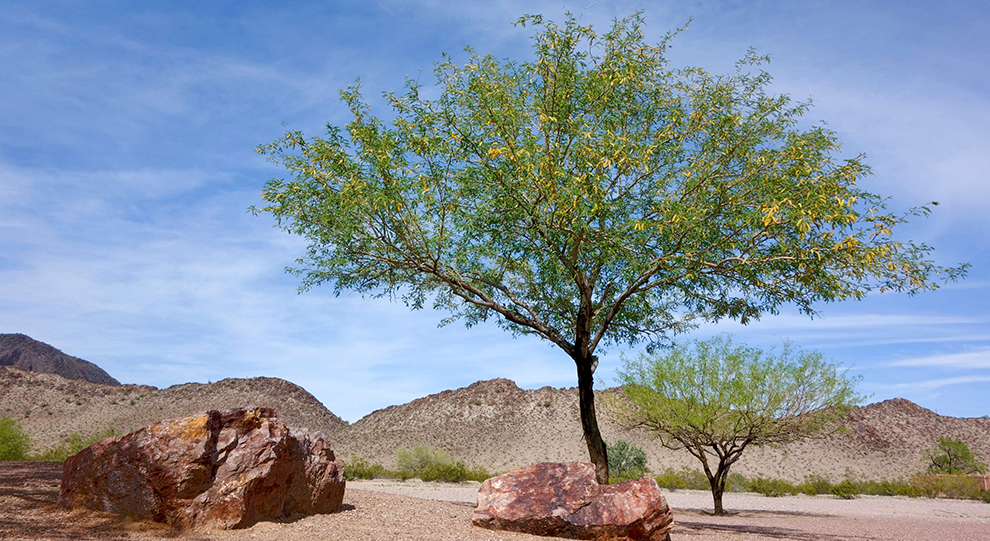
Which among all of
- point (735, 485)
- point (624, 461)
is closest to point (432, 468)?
point (624, 461)

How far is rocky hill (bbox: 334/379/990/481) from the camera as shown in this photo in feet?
158

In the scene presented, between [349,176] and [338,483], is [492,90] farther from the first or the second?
[338,483]

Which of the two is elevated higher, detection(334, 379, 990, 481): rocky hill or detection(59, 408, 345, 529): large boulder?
detection(334, 379, 990, 481): rocky hill

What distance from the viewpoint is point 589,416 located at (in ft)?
45.4

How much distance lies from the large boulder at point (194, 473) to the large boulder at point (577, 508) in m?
3.15

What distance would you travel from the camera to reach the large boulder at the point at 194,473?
8.59m

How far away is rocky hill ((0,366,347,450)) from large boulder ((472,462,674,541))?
46548 millimetres

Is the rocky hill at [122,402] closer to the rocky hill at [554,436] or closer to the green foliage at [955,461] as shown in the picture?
the rocky hill at [554,436]

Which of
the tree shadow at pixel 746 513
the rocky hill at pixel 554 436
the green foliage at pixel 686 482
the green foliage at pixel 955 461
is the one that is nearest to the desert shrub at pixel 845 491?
the green foliage at pixel 686 482

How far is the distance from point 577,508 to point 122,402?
185 ft

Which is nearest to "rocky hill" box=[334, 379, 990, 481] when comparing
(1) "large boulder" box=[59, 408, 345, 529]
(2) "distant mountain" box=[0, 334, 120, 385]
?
(1) "large boulder" box=[59, 408, 345, 529]

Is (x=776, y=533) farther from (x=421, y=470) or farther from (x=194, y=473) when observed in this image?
(x=421, y=470)

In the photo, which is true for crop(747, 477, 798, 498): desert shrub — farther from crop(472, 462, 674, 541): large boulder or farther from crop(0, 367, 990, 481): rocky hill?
crop(472, 462, 674, 541): large boulder

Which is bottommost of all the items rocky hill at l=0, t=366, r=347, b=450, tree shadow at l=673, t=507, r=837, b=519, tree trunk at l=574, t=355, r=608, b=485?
tree shadow at l=673, t=507, r=837, b=519
